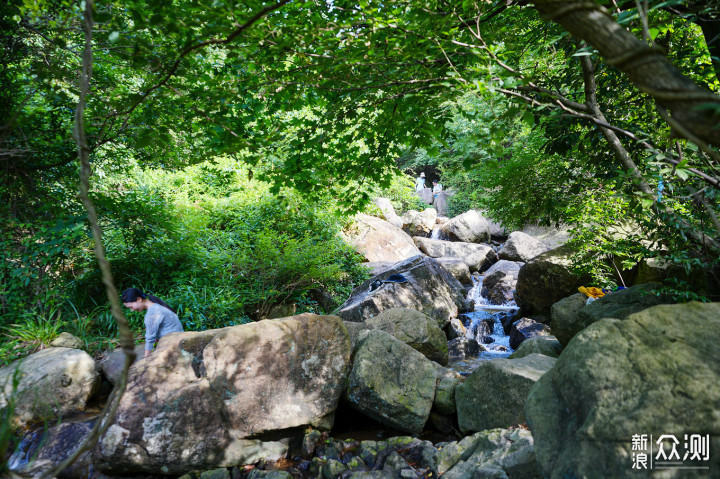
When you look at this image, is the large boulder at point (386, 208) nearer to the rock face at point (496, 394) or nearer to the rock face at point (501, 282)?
the rock face at point (501, 282)

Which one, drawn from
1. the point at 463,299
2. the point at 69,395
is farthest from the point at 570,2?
the point at 463,299

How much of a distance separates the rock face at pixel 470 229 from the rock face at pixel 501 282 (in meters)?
6.01

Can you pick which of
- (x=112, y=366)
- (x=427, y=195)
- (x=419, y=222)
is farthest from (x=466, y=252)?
(x=427, y=195)

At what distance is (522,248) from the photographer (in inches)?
549

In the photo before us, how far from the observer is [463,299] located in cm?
1059

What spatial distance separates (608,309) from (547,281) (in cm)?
338

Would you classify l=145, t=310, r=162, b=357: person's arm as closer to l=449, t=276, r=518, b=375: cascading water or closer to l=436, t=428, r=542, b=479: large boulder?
l=436, t=428, r=542, b=479: large boulder

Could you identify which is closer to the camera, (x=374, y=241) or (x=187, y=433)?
(x=187, y=433)

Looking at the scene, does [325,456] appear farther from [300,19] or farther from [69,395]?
[300,19]

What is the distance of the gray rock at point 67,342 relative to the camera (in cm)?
557

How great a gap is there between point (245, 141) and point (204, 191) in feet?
32.3

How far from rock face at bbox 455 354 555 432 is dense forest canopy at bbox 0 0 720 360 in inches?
77.3

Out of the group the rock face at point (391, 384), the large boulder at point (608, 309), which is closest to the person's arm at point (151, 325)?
the rock face at point (391, 384)

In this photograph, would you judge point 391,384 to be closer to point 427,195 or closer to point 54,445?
point 54,445
